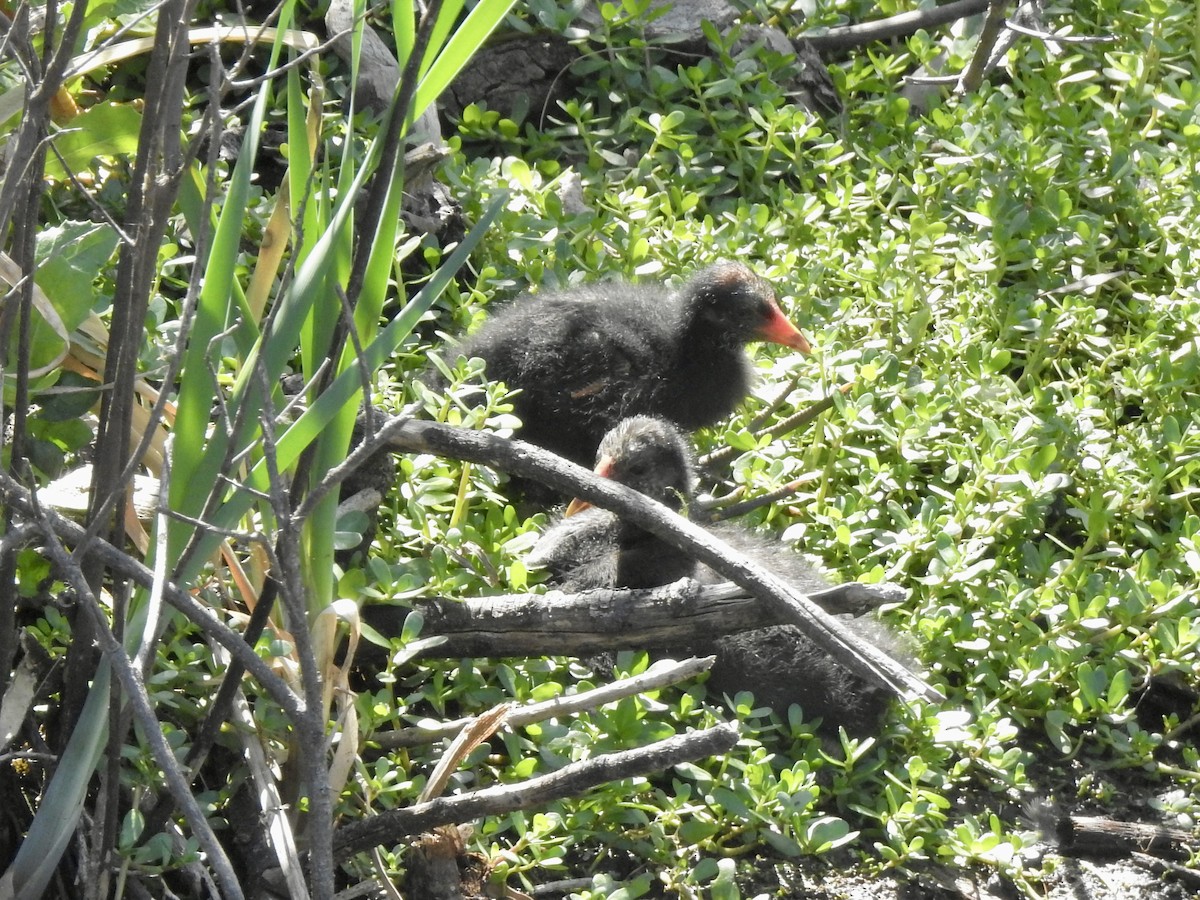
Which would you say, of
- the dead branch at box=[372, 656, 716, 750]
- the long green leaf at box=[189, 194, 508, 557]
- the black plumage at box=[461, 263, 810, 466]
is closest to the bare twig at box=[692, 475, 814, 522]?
the black plumage at box=[461, 263, 810, 466]

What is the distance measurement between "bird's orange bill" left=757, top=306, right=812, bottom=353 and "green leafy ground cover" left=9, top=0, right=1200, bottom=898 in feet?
0.29

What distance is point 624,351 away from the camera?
3838mm

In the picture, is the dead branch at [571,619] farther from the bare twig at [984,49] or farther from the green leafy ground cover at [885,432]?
the bare twig at [984,49]

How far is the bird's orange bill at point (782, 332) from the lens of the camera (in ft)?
12.7

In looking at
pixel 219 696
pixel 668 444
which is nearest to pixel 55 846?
pixel 219 696

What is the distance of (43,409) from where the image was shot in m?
2.15

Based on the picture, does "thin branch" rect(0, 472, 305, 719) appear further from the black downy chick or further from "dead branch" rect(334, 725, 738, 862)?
the black downy chick

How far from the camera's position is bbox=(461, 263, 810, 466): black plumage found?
12.2 ft

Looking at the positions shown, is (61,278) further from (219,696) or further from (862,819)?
(862,819)

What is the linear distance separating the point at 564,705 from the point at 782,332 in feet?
5.66

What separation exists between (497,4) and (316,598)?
37.0 inches

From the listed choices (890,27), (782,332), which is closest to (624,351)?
(782,332)

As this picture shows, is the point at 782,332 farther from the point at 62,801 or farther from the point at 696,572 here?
the point at 62,801

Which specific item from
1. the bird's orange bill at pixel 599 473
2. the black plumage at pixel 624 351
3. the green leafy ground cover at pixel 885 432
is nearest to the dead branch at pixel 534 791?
the green leafy ground cover at pixel 885 432
